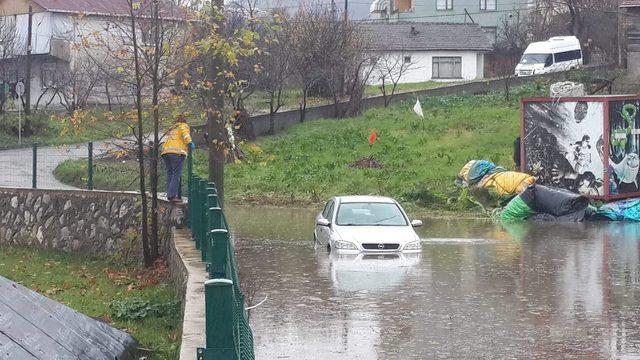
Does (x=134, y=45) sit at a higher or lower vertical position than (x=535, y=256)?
higher

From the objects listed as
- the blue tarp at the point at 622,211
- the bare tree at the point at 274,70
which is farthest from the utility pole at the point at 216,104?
the bare tree at the point at 274,70

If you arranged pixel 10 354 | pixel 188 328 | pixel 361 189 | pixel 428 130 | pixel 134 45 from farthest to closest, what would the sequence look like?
pixel 428 130, pixel 361 189, pixel 134 45, pixel 188 328, pixel 10 354

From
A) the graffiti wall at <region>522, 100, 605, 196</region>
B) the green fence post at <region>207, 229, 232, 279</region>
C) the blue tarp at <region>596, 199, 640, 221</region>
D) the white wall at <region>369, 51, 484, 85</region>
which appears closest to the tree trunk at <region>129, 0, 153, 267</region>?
the green fence post at <region>207, 229, 232, 279</region>

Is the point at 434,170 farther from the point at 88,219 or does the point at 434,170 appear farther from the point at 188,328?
the point at 188,328

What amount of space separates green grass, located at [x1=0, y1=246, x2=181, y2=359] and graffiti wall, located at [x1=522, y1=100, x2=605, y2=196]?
13723 mm

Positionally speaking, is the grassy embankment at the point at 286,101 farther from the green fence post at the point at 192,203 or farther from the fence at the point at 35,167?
the green fence post at the point at 192,203

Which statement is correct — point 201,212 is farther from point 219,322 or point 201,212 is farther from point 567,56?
point 567,56

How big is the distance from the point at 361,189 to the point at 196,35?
564 inches

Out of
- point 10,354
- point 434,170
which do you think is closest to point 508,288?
point 10,354

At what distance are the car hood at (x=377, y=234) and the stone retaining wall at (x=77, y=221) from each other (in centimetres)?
299

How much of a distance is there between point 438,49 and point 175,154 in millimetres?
56461

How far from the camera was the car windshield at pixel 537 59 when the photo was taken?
6369 centimetres

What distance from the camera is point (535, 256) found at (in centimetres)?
1969

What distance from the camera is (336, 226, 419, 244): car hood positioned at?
18578mm
